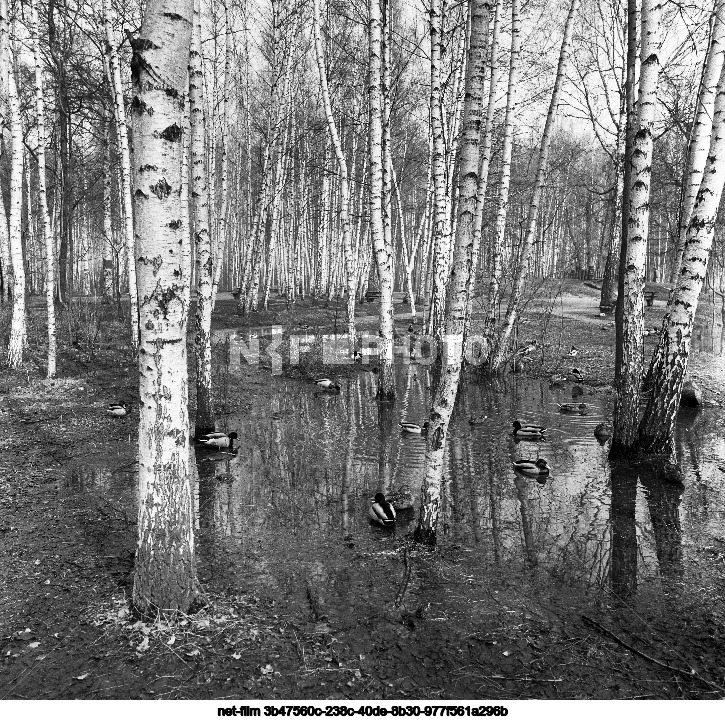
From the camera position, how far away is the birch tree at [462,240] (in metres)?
4.57

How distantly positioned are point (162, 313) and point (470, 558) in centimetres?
333

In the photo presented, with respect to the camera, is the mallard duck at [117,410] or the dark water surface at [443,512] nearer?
the dark water surface at [443,512]

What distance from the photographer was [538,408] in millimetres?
11227

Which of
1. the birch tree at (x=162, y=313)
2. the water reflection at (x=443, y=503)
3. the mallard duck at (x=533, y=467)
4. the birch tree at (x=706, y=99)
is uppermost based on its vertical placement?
the birch tree at (x=706, y=99)

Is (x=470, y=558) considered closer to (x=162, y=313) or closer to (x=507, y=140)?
(x=162, y=313)

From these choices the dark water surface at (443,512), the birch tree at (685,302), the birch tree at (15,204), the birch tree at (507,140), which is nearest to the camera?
the dark water surface at (443,512)

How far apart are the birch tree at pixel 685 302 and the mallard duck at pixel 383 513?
3.97 m

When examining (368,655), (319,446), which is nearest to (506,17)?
(319,446)

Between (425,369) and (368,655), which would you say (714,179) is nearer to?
(368,655)

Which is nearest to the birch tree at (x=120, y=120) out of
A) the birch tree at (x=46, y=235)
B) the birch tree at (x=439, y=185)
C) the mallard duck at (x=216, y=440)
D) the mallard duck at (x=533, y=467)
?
the birch tree at (x=46, y=235)

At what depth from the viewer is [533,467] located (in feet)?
23.8

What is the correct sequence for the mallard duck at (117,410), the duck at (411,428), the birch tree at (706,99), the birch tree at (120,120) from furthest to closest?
1. the birch tree at (120,120)
2. the mallard duck at (117,410)
3. the duck at (411,428)
4. the birch tree at (706,99)

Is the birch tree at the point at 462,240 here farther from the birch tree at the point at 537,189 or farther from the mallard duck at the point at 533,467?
the birch tree at the point at 537,189

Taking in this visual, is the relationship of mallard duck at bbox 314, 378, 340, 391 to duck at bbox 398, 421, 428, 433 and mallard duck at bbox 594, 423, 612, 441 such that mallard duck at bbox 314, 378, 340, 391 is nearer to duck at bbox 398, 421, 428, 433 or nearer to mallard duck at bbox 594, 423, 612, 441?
duck at bbox 398, 421, 428, 433
